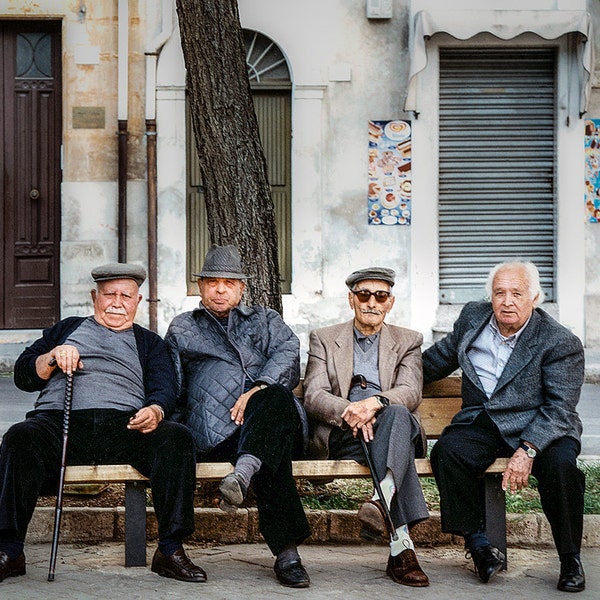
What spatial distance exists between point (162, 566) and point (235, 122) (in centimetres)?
262

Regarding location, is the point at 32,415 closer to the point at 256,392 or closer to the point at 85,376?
the point at 85,376

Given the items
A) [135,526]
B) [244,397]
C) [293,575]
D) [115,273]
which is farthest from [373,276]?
[135,526]

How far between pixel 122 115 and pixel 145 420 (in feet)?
22.9

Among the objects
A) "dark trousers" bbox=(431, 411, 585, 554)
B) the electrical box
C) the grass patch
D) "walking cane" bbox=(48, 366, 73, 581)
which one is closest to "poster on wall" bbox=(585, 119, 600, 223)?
the electrical box

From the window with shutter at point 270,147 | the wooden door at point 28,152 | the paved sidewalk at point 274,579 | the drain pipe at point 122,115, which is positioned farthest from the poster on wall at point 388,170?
the paved sidewalk at point 274,579

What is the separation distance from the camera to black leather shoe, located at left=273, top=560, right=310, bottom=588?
470 cm

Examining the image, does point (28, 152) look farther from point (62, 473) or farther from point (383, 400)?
point (383, 400)

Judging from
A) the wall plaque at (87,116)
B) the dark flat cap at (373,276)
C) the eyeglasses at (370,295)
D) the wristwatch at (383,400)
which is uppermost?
the wall plaque at (87,116)

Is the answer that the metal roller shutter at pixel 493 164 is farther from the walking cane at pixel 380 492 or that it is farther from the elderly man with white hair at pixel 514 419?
the walking cane at pixel 380 492

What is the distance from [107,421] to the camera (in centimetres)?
508

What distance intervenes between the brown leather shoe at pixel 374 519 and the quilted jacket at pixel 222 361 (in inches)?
27.7

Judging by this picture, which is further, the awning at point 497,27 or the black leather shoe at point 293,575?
the awning at point 497,27

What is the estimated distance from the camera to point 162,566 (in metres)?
4.77

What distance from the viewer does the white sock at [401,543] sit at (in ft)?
15.6
